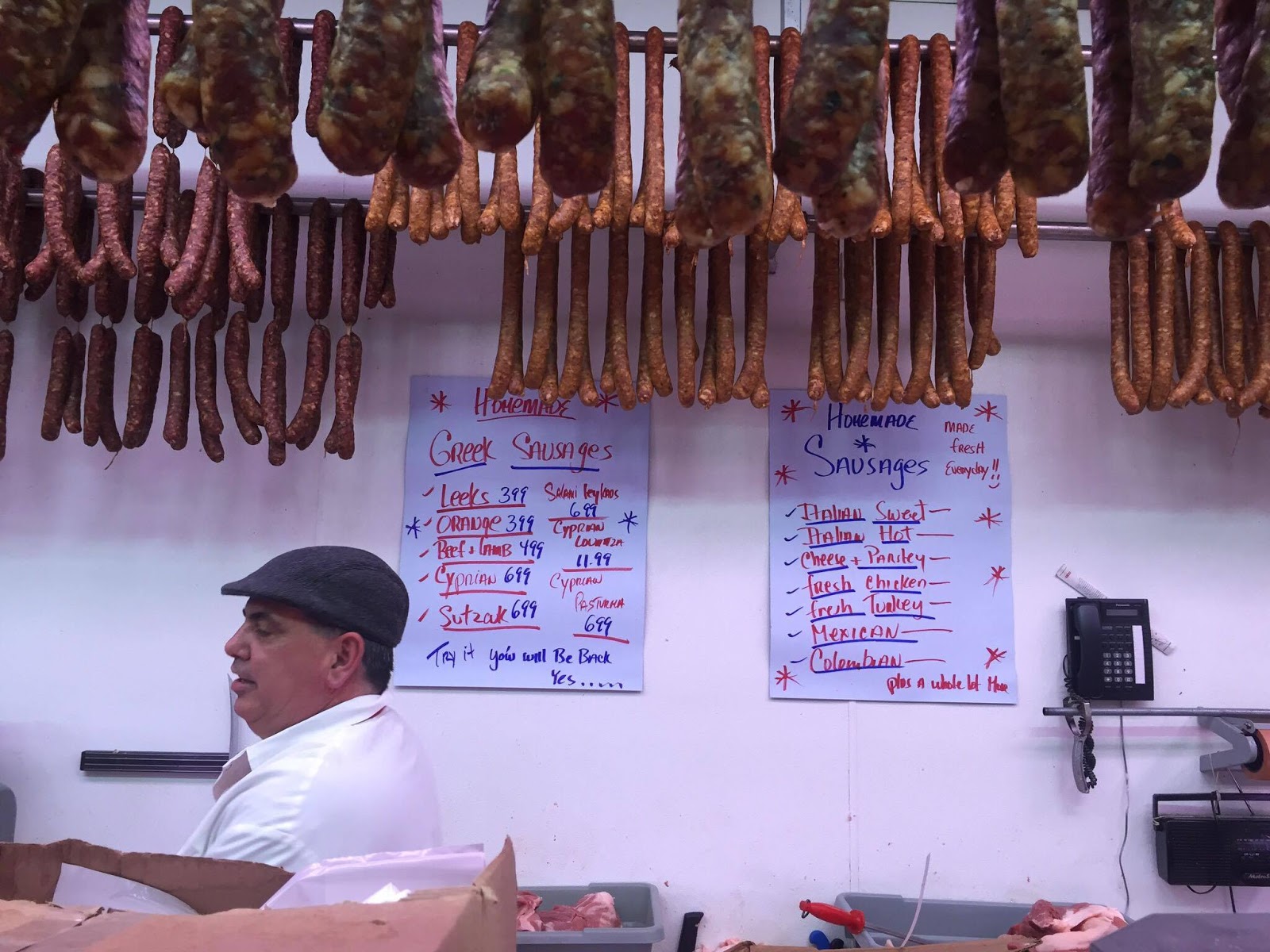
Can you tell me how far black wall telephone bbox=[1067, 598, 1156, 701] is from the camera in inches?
142

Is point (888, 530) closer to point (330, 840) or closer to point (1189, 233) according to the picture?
point (1189, 233)

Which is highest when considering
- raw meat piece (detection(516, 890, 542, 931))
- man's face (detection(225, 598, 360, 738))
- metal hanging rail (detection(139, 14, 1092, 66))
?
metal hanging rail (detection(139, 14, 1092, 66))

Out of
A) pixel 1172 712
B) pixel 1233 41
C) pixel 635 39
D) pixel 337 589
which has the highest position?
pixel 635 39

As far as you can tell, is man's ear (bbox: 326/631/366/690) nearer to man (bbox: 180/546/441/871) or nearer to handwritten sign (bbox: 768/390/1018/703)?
man (bbox: 180/546/441/871)

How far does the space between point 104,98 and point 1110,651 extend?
3.40 m

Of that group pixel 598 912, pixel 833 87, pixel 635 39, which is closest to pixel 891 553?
pixel 598 912

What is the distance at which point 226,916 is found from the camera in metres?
1.18

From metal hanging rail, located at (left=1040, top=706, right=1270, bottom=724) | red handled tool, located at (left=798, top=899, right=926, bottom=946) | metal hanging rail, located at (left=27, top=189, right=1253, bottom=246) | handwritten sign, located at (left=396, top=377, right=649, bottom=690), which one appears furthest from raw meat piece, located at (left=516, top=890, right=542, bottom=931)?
metal hanging rail, located at (left=27, top=189, right=1253, bottom=246)

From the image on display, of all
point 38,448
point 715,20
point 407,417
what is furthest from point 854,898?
point 38,448

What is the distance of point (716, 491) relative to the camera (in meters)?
3.80

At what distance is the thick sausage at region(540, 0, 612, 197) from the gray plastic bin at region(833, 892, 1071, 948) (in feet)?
9.28

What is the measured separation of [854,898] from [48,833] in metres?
2.72

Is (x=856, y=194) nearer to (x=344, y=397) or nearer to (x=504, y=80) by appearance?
(x=504, y=80)

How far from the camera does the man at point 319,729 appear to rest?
2174 millimetres
